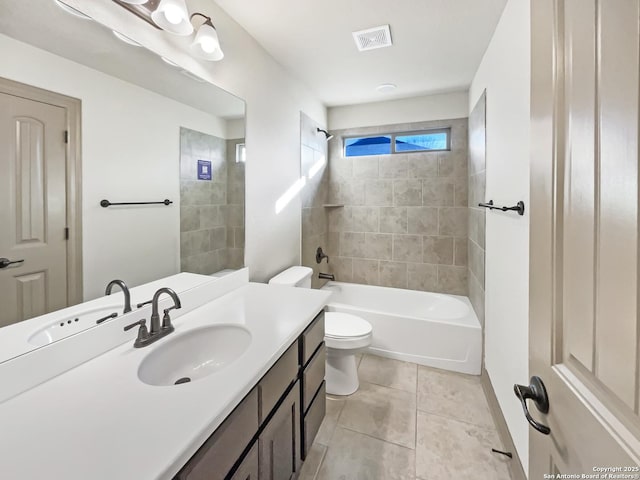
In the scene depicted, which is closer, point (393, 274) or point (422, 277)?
point (422, 277)

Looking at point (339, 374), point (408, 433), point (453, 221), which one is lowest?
point (408, 433)

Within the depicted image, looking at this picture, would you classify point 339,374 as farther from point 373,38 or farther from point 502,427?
point 373,38

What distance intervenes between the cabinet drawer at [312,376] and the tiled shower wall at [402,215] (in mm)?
1990

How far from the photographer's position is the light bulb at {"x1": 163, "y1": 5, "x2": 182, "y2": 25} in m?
1.23

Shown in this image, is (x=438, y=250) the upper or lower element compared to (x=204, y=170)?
lower

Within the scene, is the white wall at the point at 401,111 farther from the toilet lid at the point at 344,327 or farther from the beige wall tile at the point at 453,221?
the toilet lid at the point at 344,327

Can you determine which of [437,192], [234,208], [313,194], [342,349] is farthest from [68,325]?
[437,192]

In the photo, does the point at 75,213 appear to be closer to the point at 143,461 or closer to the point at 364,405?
the point at 143,461

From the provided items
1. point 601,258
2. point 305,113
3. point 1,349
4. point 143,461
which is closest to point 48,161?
point 1,349

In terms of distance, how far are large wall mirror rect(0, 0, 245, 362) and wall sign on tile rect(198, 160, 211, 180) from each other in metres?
0.01

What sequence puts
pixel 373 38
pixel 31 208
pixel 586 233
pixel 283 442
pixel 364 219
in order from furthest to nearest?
pixel 364 219 → pixel 373 38 → pixel 283 442 → pixel 31 208 → pixel 586 233

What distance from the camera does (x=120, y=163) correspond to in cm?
117

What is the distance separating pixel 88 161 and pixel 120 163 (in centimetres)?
13

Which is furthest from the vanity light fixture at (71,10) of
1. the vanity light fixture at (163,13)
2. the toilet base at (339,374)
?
the toilet base at (339,374)
